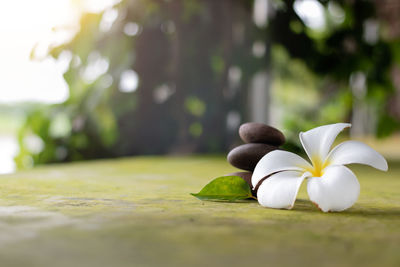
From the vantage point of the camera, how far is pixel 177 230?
1.84 feet

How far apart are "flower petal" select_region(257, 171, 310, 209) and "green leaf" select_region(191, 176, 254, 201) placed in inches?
2.4

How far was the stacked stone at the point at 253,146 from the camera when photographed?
807 millimetres

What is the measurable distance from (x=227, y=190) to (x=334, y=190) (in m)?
0.18

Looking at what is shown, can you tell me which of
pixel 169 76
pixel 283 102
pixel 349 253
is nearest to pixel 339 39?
pixel 169 76

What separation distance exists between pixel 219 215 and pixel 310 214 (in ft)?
0.45

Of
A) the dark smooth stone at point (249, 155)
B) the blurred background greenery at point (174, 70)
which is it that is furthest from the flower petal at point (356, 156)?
the blurred background greenery at point (174, 70)

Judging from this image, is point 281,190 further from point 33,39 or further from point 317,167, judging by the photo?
point 33,39

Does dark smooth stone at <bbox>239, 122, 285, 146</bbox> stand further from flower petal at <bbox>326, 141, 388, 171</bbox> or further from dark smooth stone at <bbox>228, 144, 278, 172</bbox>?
flower petal at <bbox>326, 141, 388, 171</bbox>

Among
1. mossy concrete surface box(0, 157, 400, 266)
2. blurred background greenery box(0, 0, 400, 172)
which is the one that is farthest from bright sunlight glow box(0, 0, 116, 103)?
mossy concrete surface box(0, 157, 400, 266)

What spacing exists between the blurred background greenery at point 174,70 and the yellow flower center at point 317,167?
114cm

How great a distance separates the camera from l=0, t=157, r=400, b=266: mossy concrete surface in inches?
17.4

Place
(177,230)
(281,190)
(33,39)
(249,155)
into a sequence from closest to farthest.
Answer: (177,230) → (281,190) → (249,155) → (33,39)

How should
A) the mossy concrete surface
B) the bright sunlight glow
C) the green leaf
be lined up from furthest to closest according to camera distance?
the bright sunlight glow < the green leaf < the mossy concrete surface

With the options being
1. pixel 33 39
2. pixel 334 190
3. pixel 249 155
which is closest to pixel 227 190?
pixel 249 155
